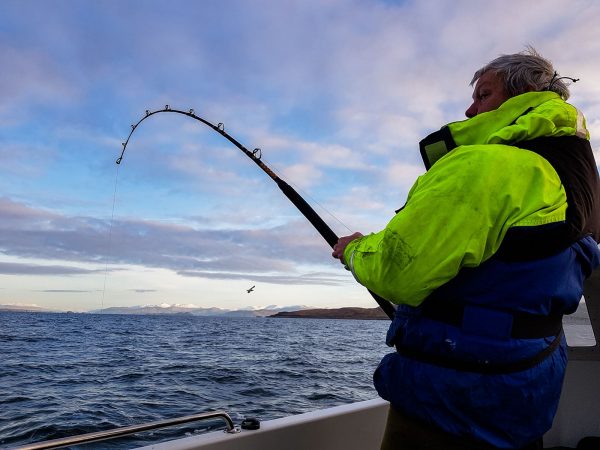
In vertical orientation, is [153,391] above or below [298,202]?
below

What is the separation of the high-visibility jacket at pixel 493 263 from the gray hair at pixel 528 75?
0.54 ft

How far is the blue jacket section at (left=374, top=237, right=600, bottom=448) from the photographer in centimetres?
142

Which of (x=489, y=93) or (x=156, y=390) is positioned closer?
(x=489, y=93)

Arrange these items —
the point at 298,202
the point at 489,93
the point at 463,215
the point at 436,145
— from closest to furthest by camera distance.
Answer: the point at 463,215 < the point at 436,145 < the point at 489,93 < the point at 298,202

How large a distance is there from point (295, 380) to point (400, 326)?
1609cm

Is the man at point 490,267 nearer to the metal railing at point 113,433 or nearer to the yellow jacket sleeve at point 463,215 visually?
the yellow jacket sleeve at point 463,215

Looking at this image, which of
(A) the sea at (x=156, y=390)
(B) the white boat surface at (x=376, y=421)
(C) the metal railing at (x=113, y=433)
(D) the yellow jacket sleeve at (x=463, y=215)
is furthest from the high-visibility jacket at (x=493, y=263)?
(A) the sea at (x=156, y=390)

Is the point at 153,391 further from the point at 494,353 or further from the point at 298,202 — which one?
the point at 494,353

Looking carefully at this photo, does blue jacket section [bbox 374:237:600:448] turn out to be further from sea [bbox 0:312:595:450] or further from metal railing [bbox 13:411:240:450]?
sea [bbox 0:312:595:450]

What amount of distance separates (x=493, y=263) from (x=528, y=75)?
2.41 ft

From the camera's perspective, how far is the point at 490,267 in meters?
1.42

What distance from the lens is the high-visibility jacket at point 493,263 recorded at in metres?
1.35

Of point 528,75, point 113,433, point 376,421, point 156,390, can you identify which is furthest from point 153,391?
point 528,75

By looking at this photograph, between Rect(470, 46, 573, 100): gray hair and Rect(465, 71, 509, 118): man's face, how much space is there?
2 centimetres
